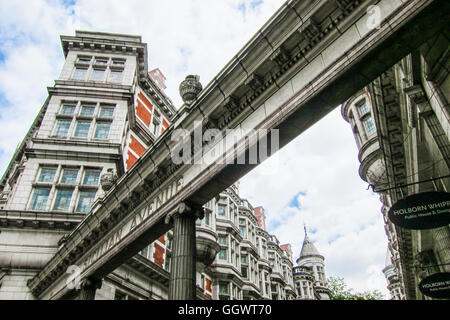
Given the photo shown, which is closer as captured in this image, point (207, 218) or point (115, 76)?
point (115, 76)

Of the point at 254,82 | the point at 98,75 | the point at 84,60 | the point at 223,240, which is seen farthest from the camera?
the point at 223,240

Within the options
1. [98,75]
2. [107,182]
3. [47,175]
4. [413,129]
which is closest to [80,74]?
[98,75]

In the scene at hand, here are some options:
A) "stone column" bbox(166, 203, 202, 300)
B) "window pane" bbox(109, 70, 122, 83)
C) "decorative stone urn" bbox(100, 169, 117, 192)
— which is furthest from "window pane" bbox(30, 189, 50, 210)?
"stone column" bbox(166, 203, 202, 300)

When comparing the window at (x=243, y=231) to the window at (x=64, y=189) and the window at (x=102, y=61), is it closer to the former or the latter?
the window at (x=64, y=189)

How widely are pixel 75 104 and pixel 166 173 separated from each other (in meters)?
18.7

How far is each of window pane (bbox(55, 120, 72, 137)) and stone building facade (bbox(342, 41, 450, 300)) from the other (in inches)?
807

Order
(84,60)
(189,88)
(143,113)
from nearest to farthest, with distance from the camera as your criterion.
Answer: (189,88) → (84,60) → (143,113)

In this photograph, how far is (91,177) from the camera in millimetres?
22891

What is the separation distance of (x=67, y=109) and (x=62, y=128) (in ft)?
6.29

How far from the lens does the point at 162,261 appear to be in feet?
76.1

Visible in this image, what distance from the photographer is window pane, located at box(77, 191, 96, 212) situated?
842 inches

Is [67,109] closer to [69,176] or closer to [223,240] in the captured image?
[69,176]
